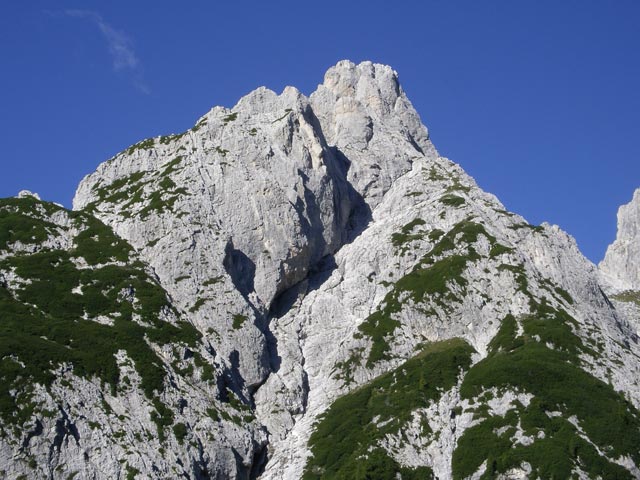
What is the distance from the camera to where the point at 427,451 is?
246 ft

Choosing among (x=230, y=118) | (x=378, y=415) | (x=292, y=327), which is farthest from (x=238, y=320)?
(x=230, y=118)

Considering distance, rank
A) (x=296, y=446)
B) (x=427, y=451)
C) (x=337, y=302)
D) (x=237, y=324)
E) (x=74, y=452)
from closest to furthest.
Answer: (x=74, y=452)
(x=427, y=451)
(x=296, y=446)
(x=237, y=324)
(x=337, y=302)

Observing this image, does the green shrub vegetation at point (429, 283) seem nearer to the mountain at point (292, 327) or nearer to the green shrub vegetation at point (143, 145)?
the mountain at point (292, 327)

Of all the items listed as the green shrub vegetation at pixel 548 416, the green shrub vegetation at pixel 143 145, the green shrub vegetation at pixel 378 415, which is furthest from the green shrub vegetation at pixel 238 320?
the green shrub vegetation at pixel 143 145

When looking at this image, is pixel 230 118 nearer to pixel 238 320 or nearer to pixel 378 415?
pixel 238 320

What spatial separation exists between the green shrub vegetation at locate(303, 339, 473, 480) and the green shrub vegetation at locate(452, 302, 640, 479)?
3.11 meters

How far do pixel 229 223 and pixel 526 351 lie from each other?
4144cm

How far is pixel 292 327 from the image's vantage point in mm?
99250

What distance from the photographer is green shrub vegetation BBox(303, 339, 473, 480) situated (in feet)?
238

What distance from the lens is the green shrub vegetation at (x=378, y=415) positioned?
238 ft

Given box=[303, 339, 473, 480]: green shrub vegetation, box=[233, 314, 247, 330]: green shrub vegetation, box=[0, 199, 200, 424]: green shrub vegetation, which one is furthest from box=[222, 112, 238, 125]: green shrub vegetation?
box=[303, 339, 473, 480]: green shrub vegetation

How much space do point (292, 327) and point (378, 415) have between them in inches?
A: 889

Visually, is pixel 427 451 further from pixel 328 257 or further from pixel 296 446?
pixel 328 257

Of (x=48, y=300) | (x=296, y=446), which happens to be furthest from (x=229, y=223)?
(x=296, y=446)
